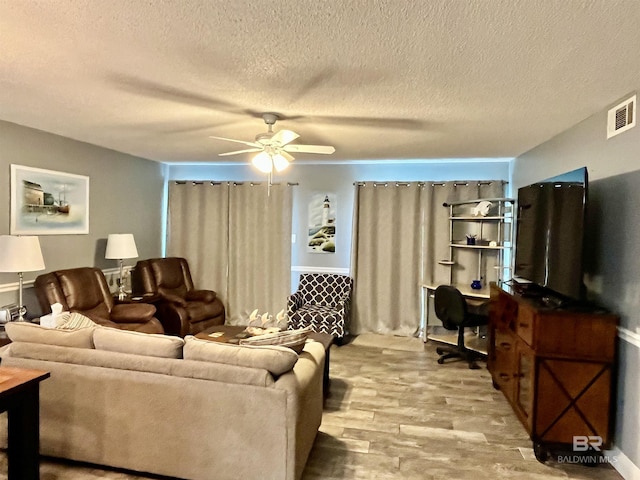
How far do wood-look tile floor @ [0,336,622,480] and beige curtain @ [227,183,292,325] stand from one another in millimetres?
1922

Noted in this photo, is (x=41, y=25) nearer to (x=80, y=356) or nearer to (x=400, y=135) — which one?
(x=80, y=356)

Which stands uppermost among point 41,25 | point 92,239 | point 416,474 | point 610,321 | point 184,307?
point 41,25

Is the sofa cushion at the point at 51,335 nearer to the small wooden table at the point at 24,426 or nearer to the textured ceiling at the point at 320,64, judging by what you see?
the small wooden table at the point at 24,426

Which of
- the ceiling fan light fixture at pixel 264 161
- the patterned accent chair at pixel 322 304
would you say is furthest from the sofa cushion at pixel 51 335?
the patterned accent chair at pixel 322 304

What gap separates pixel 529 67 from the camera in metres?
2.21

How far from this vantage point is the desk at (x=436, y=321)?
4688mm

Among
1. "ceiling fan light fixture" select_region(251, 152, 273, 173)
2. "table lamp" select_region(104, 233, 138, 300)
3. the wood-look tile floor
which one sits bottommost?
the wood-look tile floor

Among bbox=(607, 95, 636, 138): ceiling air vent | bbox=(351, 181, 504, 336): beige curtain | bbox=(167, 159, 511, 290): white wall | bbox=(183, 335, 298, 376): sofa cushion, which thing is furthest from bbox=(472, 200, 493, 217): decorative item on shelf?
bbox=(183, 335, 298, 376): sofa cushion

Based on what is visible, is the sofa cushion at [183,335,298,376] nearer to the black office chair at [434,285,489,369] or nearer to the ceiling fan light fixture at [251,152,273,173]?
the ceiling fan light fixture at [251,152,273,173]

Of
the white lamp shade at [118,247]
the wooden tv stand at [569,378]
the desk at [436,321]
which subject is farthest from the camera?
the white lamp shade at [118,247]

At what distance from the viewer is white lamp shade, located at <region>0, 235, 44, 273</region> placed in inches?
132

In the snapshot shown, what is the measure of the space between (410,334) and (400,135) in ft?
9.43

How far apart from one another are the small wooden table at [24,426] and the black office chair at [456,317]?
11.8ft

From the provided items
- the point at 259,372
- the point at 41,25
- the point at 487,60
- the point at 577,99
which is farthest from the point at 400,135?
the point at 41,25
